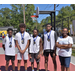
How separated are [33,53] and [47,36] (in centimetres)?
79

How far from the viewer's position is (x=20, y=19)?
105 ft

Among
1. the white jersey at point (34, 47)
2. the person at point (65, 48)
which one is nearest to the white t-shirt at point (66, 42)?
the person at point (65, 48)

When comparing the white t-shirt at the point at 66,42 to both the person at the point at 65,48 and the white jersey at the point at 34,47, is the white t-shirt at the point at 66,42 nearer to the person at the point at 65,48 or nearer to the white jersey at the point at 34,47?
the person at the point at 65,48

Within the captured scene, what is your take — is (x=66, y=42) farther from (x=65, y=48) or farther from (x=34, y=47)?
(x=34, y=47)

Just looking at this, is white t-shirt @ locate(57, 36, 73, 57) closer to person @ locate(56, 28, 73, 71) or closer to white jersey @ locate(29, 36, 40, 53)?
person @ locate(56, 28, 73, 71)

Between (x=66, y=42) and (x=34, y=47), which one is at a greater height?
(x=66, y=42)

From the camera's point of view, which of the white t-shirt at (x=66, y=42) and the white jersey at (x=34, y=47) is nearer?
the white t-shirt at (x=66, y=42)

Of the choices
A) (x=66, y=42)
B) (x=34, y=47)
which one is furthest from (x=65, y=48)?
(x=34, y=47)

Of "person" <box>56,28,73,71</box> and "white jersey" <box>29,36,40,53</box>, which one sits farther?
"white jersey" <box>29,36,40,53</box>

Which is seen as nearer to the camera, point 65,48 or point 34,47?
point 65,48

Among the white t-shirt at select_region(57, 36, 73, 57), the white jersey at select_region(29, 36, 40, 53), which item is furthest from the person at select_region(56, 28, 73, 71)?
the white jersey at select_region(29, 36, 40, 53)
